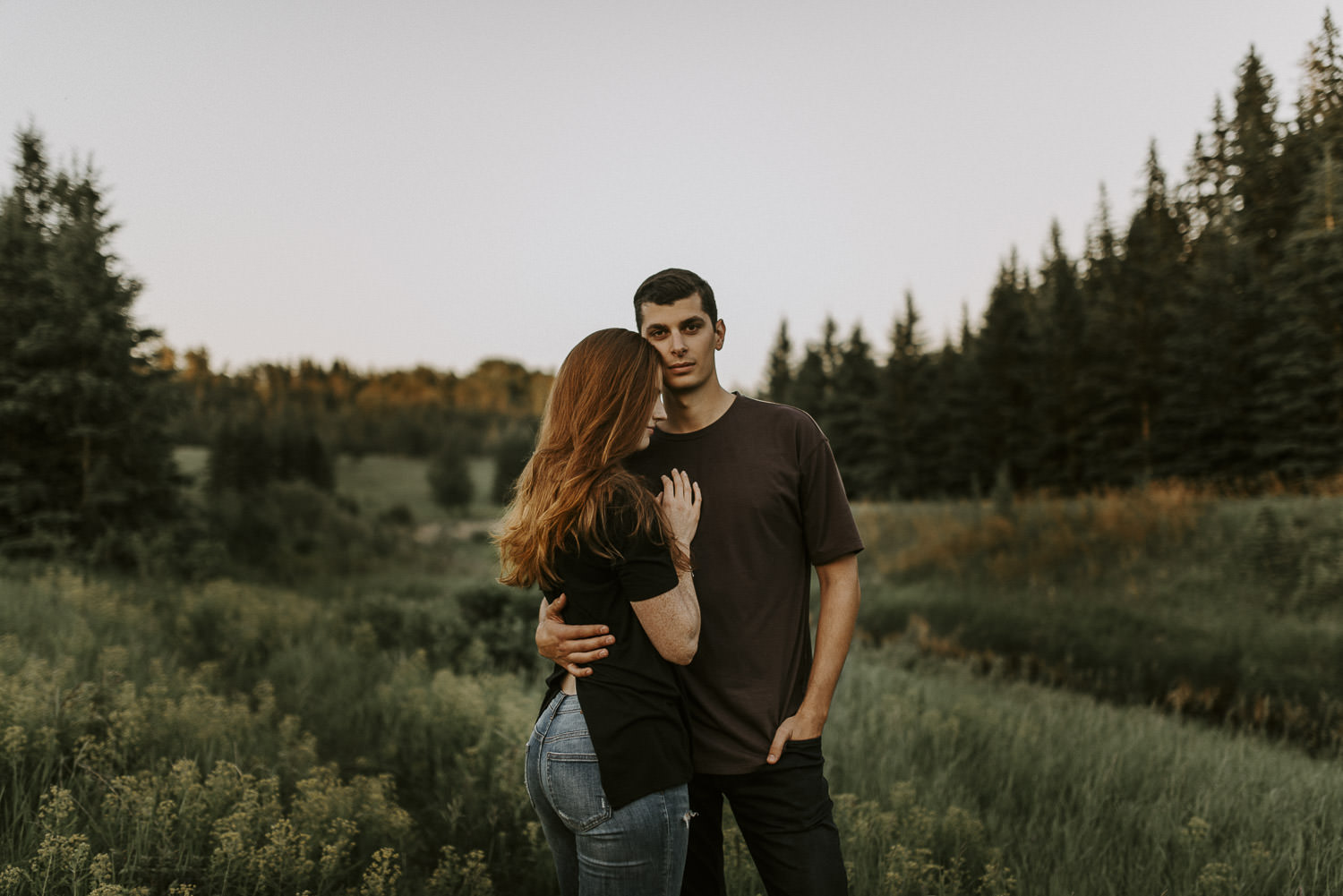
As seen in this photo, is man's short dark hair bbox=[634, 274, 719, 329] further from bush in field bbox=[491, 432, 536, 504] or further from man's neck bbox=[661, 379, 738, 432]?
bush in field bbox=[491, 432, 536, 504]

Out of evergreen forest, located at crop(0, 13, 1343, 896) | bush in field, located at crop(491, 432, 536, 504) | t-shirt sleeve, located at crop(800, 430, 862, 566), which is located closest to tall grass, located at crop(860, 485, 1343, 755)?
evergreen forest, located at crop(0, 13, 1343, 896)

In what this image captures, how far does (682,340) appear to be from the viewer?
2441 mm

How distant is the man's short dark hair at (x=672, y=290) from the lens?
2480 millimetres

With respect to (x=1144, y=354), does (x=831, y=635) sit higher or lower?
lower

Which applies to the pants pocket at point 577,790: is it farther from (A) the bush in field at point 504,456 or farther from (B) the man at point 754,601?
(A) the bush in field at point 504,456

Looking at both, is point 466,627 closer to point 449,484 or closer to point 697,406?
point 697,406

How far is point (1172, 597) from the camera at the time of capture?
1645 cm

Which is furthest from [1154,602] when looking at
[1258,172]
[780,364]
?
[780,364]

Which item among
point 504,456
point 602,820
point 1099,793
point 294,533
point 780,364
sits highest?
point 780,364

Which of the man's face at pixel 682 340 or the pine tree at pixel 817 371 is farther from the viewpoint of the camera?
the pine tree at pixel 817 371

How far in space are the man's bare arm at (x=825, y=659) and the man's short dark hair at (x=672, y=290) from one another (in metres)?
1.01

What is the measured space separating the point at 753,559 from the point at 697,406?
562 mm

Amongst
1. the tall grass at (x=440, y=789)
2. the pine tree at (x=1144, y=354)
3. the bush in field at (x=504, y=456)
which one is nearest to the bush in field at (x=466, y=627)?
the tall grass at (x=440, y=789)

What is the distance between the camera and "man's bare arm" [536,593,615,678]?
2.02 metres
